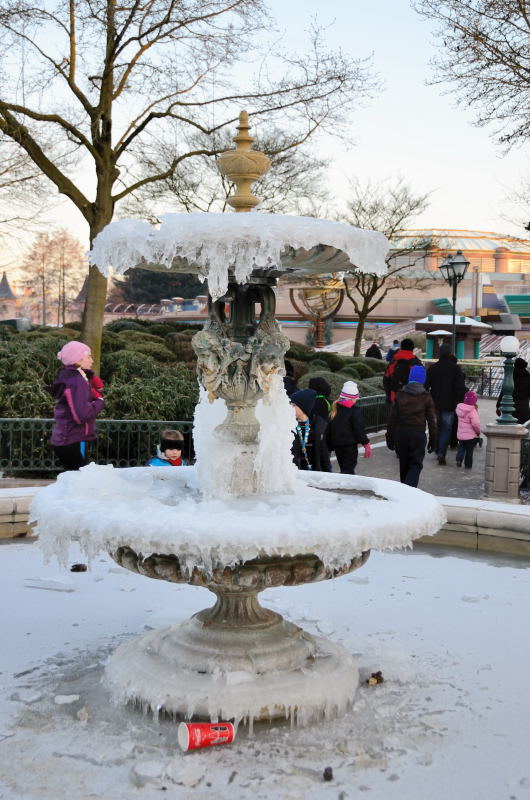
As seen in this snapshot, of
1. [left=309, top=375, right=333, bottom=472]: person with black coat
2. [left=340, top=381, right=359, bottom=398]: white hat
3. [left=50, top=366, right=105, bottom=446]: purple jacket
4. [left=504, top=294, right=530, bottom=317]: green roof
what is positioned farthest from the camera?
[left=504, top=294, right=530, bottom=317]: green roof

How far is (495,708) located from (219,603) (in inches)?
59.6

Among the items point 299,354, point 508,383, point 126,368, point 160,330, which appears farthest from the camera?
point 160,330

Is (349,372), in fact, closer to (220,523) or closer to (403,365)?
(403,365)

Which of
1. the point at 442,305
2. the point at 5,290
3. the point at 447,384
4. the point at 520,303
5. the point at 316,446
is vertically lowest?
the point at 316,446

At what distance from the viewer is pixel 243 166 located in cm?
459

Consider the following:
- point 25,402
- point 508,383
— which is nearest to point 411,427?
point 508,383

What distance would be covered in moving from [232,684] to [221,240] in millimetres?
2111

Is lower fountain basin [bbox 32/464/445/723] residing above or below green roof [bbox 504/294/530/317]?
Answer: below

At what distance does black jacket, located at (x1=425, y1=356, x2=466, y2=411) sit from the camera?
12.9 metres

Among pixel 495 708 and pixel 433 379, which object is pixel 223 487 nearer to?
pixel 495 708

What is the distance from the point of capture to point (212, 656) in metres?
4.23

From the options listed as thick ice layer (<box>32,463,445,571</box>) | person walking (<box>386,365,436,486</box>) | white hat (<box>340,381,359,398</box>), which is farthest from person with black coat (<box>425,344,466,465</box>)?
thick ice layer (<box>32,463,445,571</box>)

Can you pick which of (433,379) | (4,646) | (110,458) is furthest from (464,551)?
(433,379)

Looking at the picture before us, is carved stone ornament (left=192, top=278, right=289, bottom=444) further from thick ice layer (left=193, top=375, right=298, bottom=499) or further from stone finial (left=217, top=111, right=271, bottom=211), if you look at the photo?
stone finial (left=217, top=111, right=271, bottom=211)
